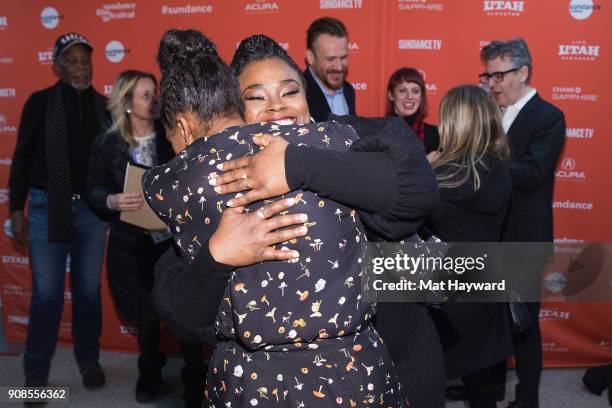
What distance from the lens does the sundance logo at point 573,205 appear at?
161 inches

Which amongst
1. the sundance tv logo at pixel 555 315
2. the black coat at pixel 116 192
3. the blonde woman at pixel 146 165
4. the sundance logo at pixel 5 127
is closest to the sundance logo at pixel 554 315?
the sundance tv logo at pixel 555 315

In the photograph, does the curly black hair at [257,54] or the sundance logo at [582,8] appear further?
the sundance logo at [582,8]

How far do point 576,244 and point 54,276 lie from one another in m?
3.44

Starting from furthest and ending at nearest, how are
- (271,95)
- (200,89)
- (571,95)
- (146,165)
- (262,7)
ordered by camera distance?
(262,7)
(571,95)
(146,165)
(271,95)
(200,89)

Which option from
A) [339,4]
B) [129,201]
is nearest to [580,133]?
[339,4]

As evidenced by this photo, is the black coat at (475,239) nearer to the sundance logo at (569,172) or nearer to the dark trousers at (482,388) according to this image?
the dark trousers at (482,388)

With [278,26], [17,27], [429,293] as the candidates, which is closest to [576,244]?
[278,26]

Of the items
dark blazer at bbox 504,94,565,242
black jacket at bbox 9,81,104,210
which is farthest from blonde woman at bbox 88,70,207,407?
dark blazer at bbox 504,94,565,242

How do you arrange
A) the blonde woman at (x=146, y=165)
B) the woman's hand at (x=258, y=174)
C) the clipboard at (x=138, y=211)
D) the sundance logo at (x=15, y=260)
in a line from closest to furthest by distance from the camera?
the woman's hand at (x=258, y=174) → the clipboard at (x=138, y=211) → the blonde woman at (x=146, y=165) → the sundance logo at (x=15, y=260)

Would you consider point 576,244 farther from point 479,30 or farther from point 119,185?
point 119,185

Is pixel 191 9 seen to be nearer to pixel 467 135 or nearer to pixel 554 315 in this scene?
pixel 467 135

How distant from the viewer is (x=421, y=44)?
407 centimetres

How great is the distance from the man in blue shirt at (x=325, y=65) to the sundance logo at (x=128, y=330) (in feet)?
7.15

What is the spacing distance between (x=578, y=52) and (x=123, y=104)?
9.59ft
